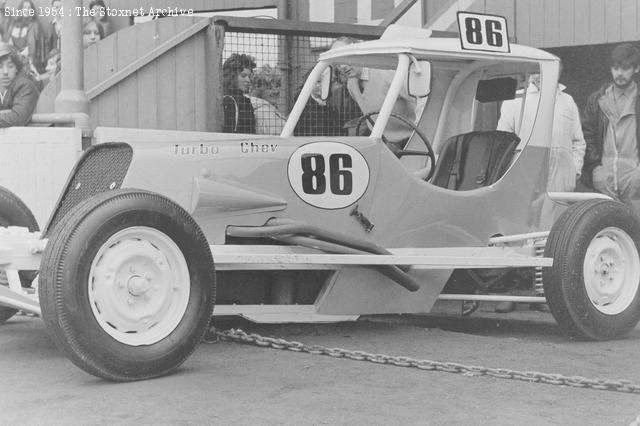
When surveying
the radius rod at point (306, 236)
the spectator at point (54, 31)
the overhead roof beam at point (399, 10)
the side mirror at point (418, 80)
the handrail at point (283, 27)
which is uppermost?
the spectator at point (54, 31)

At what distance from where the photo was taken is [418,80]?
A: 293 inches

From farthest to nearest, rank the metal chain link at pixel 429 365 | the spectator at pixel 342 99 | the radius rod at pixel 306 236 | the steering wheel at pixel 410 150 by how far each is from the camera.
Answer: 1. the spectator at pixel 342 99
2. the steering wheel at pixel 410 150
3. the radius rod at pixel 306 236
4. the metal chain link at pixel 429 365

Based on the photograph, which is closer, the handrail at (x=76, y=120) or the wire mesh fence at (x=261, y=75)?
the handrail at (x=76, y=120)

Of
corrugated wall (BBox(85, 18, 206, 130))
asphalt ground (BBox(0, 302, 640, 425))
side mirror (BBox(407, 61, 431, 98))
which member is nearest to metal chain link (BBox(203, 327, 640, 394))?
asphalt ground (BBox(0, 302, 640, 425))

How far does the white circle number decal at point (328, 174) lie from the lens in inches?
274

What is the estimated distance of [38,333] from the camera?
765cm

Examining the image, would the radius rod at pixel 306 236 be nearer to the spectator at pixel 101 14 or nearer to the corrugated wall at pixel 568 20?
the corrugated wall at pixel 568 20

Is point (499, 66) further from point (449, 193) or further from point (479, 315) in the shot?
point (479, 315)

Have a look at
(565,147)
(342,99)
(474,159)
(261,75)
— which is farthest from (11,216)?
(565,147)

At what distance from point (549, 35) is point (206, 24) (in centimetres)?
354

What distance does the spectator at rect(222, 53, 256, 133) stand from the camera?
11.5 metres

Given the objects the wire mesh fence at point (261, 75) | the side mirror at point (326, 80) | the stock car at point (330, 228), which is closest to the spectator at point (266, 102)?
the wire mesh fence at point (261, 75)

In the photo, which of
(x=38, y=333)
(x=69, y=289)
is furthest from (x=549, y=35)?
(x=69, y=289)

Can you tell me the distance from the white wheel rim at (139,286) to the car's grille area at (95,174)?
0.78m
